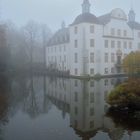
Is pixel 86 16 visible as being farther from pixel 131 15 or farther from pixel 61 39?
pixel 131 15

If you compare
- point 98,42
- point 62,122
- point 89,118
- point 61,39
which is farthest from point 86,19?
point 62,122

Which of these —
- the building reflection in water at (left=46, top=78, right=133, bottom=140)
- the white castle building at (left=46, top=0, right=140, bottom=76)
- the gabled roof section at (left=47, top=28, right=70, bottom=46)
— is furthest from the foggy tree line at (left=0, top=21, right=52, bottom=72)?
the building reflection in water at (left=46, top=78, right=133, bottom=140)

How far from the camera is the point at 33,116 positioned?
1181 centimetres

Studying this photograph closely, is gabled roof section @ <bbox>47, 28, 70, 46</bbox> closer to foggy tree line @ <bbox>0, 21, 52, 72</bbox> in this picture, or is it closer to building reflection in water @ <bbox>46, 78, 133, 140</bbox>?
foggy tree line @ <bbox>0, 21, 52, 72</bbox>

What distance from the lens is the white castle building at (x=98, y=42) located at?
3609 centimetres

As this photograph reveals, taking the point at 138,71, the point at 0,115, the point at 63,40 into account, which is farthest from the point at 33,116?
the point at 63,40

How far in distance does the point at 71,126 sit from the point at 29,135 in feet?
6.59

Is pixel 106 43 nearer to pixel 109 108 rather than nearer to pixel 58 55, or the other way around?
pixel 58 55

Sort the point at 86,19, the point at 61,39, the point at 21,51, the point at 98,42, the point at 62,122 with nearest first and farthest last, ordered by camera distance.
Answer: the point at 62,122
the point at 86,19
the point at 98,42
the point at 61,39
the point at 21,51

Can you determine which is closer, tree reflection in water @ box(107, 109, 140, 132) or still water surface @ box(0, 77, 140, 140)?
still water surface @ box(0, 77, 140, 140)

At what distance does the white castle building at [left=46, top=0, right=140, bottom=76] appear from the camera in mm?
36094

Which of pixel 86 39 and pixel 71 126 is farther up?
pixel 86 39

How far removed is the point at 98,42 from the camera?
37469mm

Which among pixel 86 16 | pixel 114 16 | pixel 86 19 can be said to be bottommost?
pixel 86 19
